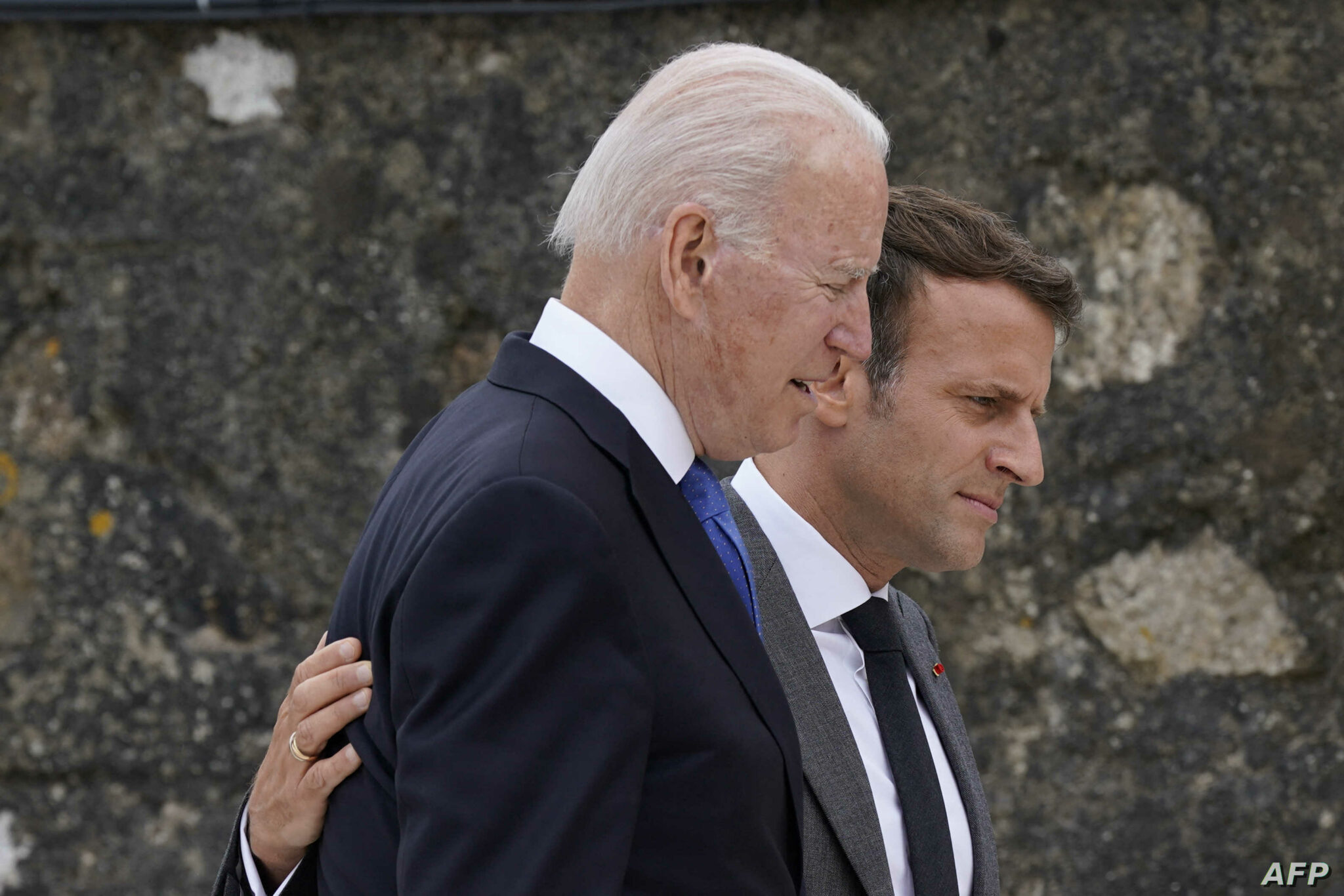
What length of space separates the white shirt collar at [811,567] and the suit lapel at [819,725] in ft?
0.19

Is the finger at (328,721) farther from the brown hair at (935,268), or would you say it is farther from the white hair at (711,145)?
the brown hair at (935,268)

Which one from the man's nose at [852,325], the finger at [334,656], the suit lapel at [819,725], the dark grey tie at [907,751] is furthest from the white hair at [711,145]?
the dark grey tie at [907,751]

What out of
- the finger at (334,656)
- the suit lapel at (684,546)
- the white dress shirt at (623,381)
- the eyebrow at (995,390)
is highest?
the eyebrow at (995,390)

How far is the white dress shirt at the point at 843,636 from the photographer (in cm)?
165

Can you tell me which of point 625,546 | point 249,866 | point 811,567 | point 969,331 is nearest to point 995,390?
point 969,331

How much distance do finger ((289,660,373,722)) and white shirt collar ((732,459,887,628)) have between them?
649mm

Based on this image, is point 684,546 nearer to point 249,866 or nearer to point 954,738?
point 249,866

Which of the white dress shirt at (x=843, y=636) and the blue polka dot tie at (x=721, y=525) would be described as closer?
the blue polka dot tie at (x=721, y=525)

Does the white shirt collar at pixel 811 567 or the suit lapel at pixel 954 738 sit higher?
the white shirt collar at pixel 811 567

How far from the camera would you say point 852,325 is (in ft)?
4.20

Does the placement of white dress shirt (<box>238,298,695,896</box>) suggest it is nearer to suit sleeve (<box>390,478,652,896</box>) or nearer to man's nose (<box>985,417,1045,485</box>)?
suit sleeve (<box>390,478,652,896</box>)

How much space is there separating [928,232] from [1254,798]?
1655mm

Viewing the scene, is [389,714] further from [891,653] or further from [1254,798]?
[1254,798]

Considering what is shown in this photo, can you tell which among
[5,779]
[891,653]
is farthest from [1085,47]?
[5,779]
